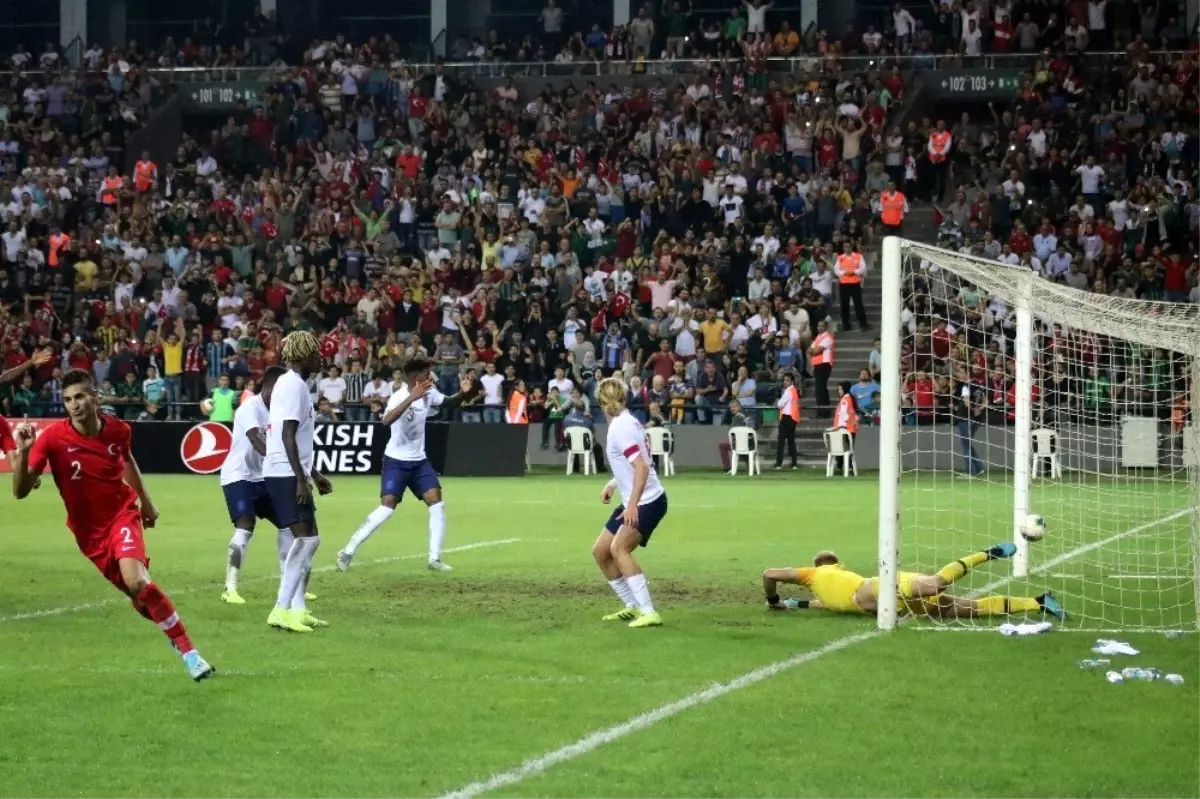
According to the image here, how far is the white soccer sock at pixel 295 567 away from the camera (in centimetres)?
1221

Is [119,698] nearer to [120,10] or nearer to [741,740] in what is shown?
[741,740]

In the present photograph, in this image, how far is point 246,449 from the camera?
14.5 m

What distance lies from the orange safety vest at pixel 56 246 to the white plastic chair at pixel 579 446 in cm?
1427

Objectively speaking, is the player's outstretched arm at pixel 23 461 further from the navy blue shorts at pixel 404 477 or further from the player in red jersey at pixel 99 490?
the navy blue shorts at pixel 404 477

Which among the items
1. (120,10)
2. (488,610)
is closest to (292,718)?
(488,610)

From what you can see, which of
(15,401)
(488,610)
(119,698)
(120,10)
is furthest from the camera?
(120,10)

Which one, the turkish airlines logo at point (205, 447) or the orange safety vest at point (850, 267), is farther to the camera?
the orange safety vest at point (850, 267)

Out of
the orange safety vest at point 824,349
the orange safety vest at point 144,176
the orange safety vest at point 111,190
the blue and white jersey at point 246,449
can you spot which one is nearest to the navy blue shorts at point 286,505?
the blue and white jersey at point 246,449

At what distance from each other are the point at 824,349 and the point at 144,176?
1833cm

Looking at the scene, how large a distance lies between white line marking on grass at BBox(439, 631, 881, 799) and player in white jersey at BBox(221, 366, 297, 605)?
4.78 m

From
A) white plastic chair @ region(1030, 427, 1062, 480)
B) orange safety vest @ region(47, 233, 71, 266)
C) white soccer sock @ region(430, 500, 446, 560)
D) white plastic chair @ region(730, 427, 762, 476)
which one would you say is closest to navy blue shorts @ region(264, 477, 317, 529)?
white soccer sock @ region(430, 500, 446, 560)

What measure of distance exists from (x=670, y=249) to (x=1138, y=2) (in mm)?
12769

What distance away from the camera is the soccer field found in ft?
25.5

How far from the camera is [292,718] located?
359 inches
